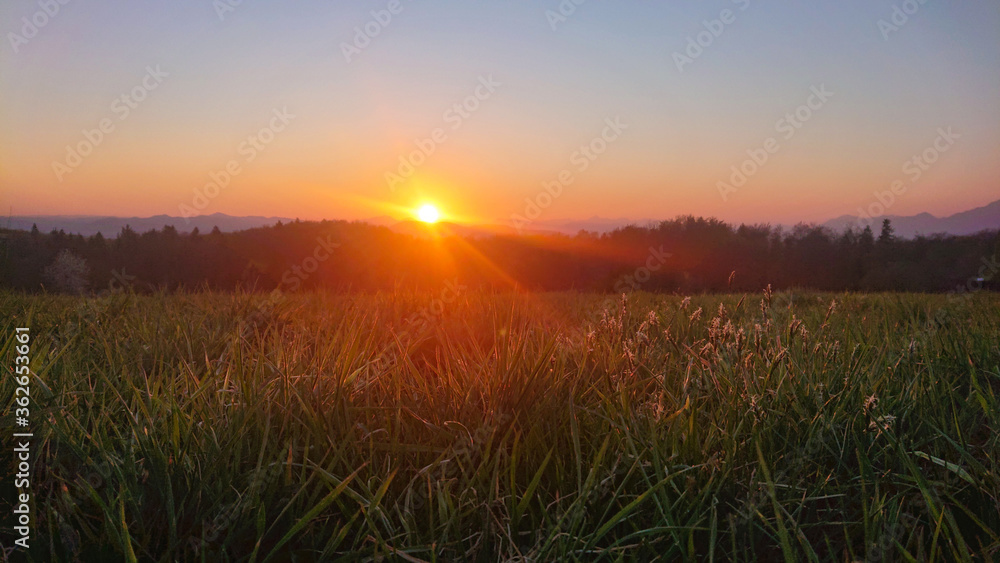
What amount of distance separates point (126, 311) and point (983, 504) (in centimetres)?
519

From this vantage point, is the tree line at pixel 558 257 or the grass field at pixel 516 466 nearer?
the grass field at pixel 516 466

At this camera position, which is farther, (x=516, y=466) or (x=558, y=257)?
(x=558, y=257)

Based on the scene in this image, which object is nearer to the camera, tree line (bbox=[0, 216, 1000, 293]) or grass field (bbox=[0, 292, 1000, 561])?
grass field (bbox=[0, 292, 1000, 561])

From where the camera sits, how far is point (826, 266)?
24.9 metres

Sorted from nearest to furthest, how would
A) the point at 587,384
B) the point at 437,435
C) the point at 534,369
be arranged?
the point at 437,435 < the point at 534,369 < the point at 587,384

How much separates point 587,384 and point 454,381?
575mm

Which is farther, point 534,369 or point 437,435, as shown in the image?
point 534,369

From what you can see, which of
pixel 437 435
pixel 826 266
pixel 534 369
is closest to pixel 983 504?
pixel 534 369

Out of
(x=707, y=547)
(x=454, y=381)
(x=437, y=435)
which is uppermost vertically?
(x=454, y=381)

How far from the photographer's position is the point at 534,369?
210cm

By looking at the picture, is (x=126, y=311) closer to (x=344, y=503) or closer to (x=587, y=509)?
(x=344, y=503)

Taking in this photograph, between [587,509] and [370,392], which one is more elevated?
[370,392]

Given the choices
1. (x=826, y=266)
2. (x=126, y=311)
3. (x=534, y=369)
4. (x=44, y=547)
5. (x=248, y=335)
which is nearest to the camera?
(x=44, y=547)

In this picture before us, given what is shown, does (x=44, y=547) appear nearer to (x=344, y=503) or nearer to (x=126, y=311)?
(x=344, y=503)
